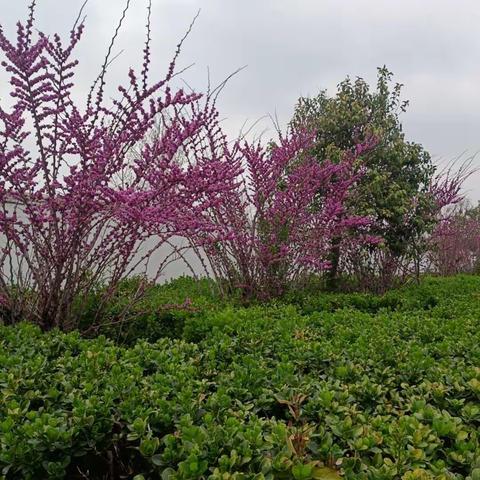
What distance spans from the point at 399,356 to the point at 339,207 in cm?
280

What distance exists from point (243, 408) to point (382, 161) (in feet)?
19.2

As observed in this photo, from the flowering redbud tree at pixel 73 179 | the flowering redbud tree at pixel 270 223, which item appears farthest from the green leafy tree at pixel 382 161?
the flowering redbud tree at pixel 73 179

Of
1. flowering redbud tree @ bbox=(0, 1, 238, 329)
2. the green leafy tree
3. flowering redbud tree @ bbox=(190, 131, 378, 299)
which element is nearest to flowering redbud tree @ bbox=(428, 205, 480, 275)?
the green leafy tree

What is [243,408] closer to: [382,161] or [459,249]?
[382,161]

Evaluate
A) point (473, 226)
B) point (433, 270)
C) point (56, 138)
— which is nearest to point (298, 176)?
point (56, 138)

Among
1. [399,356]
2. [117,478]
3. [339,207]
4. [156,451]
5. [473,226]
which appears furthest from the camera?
[473,226]

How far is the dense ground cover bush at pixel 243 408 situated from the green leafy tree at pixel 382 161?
4.05 meters

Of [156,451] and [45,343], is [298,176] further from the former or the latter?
[156,451]

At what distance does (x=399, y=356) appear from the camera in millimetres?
2346

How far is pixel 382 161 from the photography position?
7035mm

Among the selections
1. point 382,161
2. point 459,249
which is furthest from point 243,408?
point 459,249

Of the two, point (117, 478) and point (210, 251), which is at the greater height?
point (210, 251)

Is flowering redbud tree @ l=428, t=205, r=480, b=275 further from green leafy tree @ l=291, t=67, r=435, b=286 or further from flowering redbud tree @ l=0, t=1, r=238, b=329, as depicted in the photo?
flowering redbud tree @ l=0, t=1, r=238, b=329

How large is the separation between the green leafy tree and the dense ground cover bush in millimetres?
4048
